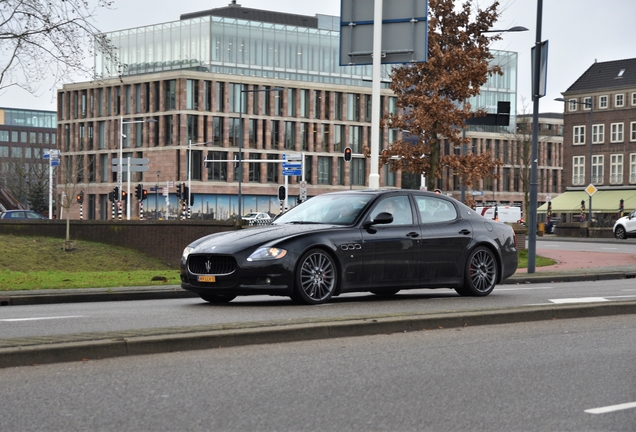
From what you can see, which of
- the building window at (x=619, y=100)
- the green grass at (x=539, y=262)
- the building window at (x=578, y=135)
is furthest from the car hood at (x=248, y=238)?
the building window at (x=578, y=135)

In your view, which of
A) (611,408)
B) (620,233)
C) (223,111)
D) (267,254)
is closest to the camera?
(611,408)

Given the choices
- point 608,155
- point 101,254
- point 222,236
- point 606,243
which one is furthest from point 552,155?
point 222,236

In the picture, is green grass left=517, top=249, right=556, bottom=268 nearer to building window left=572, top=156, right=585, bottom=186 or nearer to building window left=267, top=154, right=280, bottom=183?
building window left=267, top=154, right=280, bottom=183

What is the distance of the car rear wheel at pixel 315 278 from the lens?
12398 mm

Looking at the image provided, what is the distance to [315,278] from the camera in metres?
12.6

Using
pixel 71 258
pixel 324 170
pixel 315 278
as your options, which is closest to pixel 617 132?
pixel 324 170

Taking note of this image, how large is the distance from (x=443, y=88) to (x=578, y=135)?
65667 millimetres

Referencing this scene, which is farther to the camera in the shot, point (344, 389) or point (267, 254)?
point (267, 254)

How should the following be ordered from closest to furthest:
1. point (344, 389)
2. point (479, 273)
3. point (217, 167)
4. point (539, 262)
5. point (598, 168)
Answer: point (344, 389), point (479, 273), point (539, 262), point (217, 167), point (598, 168)

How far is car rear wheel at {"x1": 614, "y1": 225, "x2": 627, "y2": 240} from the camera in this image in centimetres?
5512

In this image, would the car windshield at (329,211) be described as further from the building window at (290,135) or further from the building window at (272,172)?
the building window at (290,135)

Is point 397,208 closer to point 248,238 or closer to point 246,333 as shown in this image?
point 248,238

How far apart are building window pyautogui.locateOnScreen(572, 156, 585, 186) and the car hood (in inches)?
3403

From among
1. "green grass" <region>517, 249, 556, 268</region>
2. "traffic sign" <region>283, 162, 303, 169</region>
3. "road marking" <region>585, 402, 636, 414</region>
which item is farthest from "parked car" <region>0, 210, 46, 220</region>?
"road marking" <region>585, 402, 636, 414</region>
